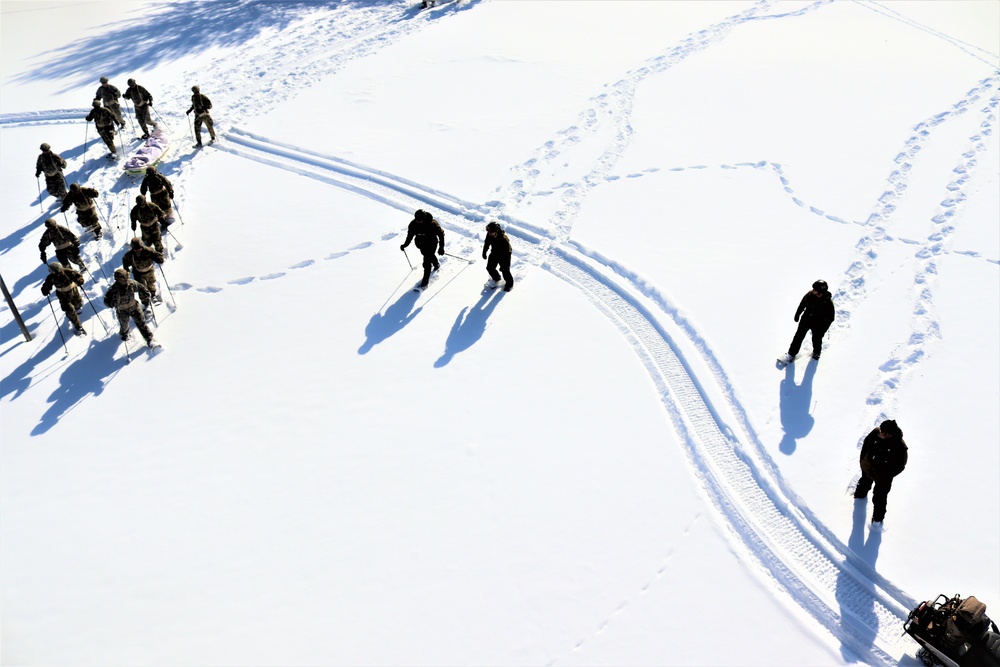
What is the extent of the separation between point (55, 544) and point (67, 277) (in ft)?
13.1

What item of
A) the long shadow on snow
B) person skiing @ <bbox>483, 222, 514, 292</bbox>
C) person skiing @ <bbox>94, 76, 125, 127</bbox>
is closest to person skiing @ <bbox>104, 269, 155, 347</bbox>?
person skiing @ <bbox>483, 222, 514, 292</bbox>

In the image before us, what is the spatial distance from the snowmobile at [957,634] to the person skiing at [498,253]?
6.57 metres

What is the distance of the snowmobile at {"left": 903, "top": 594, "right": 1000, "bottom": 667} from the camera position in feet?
20.4

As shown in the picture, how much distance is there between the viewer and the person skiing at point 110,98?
1479 cm

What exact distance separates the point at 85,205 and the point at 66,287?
101 inches

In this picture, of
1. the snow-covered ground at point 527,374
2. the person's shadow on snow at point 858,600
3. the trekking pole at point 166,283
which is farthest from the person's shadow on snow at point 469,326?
the person's shadow on snow at point 858,600

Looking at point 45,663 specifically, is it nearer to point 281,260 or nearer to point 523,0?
point 281,260

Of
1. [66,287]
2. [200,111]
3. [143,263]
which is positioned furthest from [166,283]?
[200,111]

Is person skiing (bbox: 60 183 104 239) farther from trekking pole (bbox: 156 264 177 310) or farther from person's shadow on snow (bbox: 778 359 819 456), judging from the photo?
person's shadow on snow (bbox: 778 359 819 456)

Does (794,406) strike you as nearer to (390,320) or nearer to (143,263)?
(390,320)

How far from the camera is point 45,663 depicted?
23.4 ft

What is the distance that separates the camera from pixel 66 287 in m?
10.4

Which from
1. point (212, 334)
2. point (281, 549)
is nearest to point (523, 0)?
point (212, 334)

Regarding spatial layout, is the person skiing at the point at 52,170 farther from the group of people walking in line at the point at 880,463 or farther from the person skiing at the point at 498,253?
the group of people walking in line at the point at 880,463
